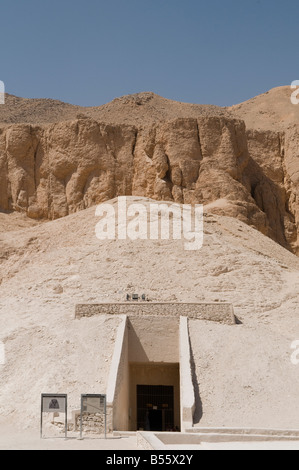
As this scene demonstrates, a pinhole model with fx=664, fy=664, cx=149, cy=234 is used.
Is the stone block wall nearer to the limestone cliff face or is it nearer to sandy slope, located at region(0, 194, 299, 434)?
sandy slope, located at region(0, 194, 299, 434)

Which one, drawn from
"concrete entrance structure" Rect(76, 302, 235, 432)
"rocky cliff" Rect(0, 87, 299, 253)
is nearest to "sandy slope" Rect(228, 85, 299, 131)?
"rocky cliff" Rect(0, 87, 299, 253)

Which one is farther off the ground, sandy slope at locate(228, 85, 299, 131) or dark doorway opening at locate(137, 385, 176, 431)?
sandy slope at locate(228, 85, 299, 131)

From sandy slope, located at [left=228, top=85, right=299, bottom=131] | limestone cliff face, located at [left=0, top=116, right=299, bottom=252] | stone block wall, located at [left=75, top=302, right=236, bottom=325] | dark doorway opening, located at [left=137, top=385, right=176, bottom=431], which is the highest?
sandy slope, located at [left=228, top=85, right=299, bottom=131]

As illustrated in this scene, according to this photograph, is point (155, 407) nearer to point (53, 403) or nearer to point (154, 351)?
point (154, 351)

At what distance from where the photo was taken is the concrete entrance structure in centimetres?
1858

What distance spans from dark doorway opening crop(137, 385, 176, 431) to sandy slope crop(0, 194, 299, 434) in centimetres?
215

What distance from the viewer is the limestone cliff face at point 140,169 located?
3778cm

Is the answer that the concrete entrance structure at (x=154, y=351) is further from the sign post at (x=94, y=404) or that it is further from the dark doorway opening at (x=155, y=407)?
the sign post at (x=94, y=404)

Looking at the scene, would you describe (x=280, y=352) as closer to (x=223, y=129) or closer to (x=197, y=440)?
(x=197, y=440)

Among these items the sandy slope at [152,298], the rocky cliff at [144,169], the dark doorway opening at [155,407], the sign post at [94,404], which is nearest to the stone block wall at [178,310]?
the sandy slope at [152,298]

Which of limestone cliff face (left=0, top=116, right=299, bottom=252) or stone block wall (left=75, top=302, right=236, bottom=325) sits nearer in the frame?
stone block wall (left=75, top=302, right=236, bottom=325)

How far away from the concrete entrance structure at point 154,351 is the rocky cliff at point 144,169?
17.1 meters

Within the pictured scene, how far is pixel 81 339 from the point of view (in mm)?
17875

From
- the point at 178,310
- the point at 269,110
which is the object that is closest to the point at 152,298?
the point at 178,310
